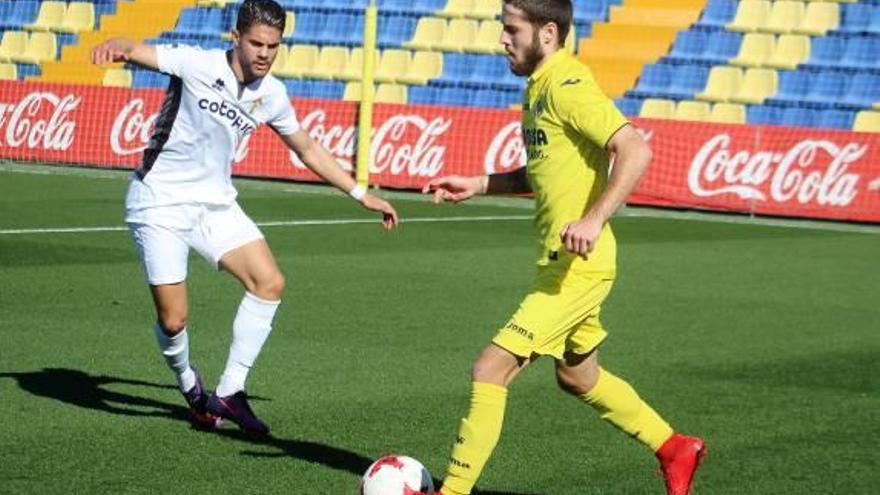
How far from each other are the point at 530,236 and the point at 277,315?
24.0 ft

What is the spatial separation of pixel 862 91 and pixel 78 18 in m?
14.7

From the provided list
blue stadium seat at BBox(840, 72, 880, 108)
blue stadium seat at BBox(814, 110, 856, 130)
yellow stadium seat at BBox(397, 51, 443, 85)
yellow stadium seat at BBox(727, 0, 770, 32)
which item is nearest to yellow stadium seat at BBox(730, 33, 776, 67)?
yellow stadium seat at BBox(727, 0, 770, 32)

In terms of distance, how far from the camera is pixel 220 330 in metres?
12.1

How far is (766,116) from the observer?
88.1 ft

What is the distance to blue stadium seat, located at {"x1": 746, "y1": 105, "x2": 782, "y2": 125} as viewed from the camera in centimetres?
2681

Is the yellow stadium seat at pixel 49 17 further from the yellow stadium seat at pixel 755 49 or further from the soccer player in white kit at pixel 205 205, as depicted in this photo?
the soccer player in white kit at pixel 205 205

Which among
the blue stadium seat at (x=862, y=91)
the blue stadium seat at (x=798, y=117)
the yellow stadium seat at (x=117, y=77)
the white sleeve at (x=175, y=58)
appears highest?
the white sleeve at (x=175, y=58)

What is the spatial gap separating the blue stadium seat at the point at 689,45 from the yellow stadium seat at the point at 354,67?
4987 mm

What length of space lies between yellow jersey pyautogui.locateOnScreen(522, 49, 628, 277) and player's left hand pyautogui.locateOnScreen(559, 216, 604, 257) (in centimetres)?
35

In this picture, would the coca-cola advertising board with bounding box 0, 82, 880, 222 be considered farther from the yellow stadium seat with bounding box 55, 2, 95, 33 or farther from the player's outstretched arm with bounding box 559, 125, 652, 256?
the player's outstretched arm with bounding box 559, 125, 652, 256

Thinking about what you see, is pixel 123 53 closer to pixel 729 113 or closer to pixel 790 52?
pixel 729 113

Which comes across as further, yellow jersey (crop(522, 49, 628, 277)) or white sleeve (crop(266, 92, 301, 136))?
white sleeve (crop(266, 92, 301, 136))

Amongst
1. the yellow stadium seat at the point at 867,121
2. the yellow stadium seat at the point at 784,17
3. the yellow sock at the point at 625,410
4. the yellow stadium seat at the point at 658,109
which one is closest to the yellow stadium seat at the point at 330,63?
the yellow stadium seat at the point at 658,109

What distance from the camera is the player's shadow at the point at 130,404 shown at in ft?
26.9
